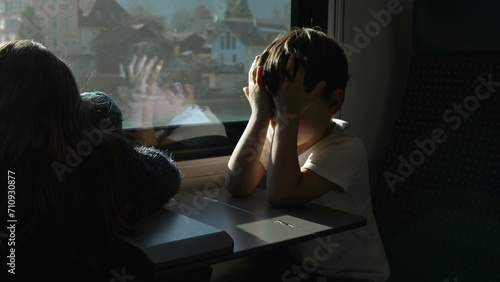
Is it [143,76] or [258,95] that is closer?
[258,95]

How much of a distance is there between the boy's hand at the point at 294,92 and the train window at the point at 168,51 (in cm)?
55

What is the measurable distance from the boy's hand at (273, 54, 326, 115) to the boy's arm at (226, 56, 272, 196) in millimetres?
114

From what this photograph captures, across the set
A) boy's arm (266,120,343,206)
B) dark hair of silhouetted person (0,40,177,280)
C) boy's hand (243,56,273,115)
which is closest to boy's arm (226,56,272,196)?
boy's hand (243,56,273,115)

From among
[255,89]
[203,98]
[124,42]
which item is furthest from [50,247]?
[203,98]

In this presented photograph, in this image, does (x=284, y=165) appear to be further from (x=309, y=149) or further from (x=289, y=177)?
(x=309, y=149)

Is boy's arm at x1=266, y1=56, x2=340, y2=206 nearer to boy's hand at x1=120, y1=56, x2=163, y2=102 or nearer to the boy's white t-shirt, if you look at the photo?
the boy's white t-shirt

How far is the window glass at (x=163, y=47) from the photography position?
1604 millimetres

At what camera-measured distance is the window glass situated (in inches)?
63.1

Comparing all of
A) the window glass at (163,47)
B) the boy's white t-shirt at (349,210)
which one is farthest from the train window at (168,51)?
the boy's white t-shirt at (349,210)

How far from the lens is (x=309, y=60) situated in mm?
1465

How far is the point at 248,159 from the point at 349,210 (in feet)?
1.04

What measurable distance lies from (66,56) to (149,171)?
2.15 ft

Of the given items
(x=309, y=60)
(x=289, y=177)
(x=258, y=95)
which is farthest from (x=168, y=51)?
(x=289, y=177)

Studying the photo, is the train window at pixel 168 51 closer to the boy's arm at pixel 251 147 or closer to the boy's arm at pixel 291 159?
the boy's arm at pixel 251 147
